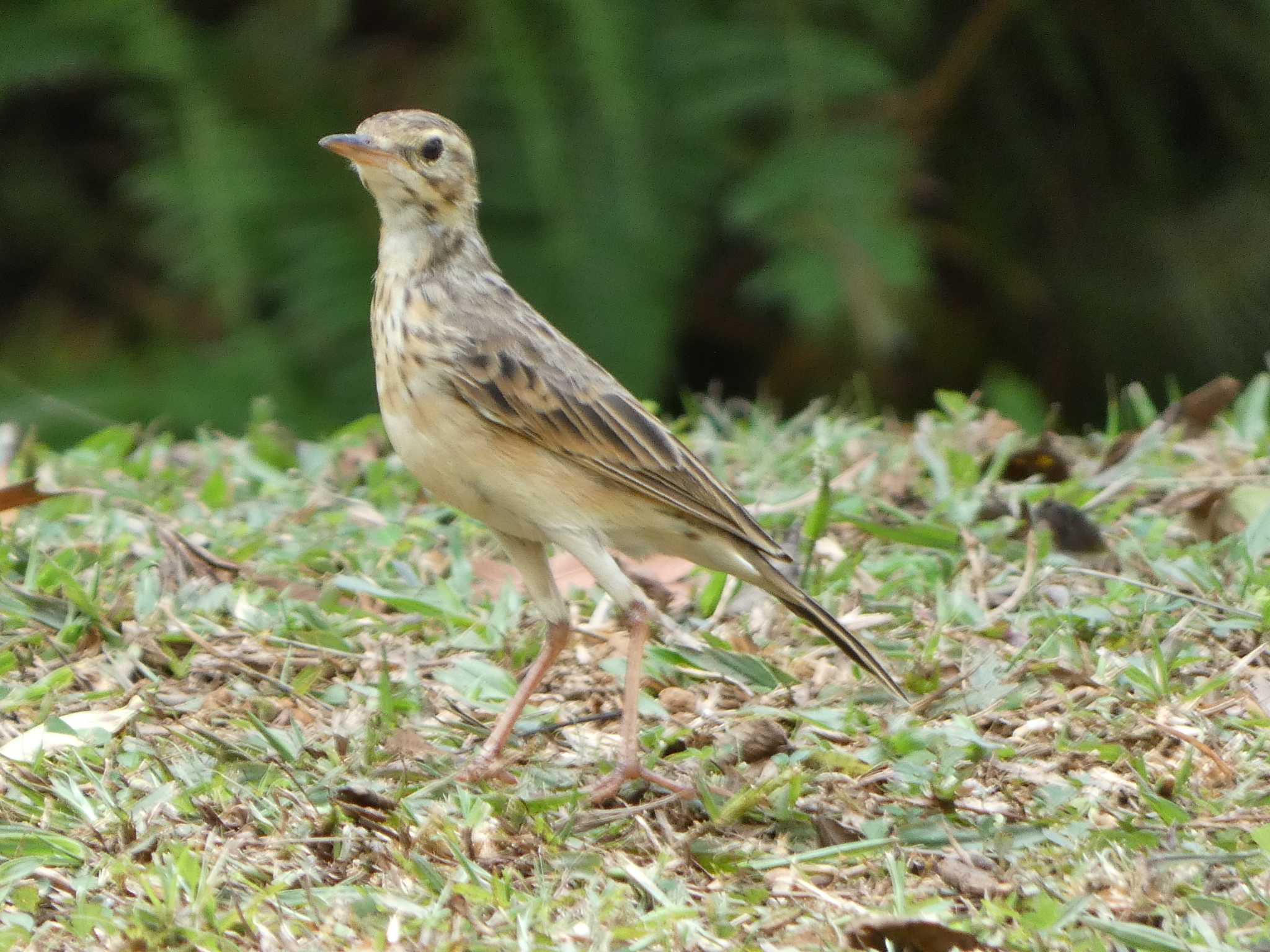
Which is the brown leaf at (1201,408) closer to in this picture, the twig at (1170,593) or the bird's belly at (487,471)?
the twig at (1170,593)

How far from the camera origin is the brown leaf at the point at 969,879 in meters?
3.51

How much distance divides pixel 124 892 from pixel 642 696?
5.13 feet

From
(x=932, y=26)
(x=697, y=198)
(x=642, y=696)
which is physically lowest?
(x=642, y=696)

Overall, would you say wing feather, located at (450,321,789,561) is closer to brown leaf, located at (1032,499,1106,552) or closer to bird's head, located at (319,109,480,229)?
bird's head, located at (319,109,480,229)

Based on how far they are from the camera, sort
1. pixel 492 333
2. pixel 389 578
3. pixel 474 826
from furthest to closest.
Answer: pixel 389 578 → pixel 492 333 → pixel 474 826

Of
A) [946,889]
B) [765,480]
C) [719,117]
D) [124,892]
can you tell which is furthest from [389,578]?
[719,117]

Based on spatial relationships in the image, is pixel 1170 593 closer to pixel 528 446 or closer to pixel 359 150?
pixel 528 446

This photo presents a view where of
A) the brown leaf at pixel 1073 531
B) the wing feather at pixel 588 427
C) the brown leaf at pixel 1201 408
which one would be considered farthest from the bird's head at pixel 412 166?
the brown leaf at pixel 1201 408

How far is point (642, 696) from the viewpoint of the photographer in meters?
4.57

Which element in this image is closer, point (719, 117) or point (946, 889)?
point (946, 889)

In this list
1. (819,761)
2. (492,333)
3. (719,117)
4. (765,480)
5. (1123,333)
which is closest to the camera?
(819,761)

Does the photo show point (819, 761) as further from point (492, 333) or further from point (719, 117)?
point (719, 117)

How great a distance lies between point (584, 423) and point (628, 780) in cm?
97

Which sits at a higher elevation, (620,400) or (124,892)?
(620,400)
